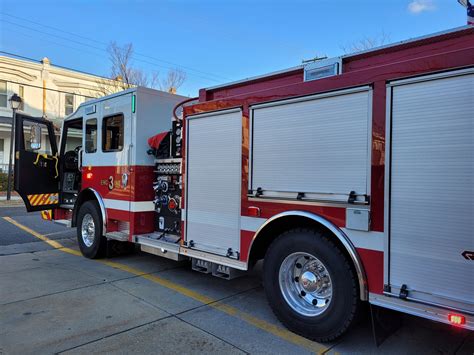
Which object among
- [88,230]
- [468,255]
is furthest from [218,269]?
[88,230]

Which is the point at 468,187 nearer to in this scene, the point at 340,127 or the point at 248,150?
the point at 340,127

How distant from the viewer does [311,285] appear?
365 centimetres

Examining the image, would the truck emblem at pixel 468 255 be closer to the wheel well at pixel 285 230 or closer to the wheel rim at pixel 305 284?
the wheel well at pixel 285 230

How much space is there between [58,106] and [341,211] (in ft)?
77.9

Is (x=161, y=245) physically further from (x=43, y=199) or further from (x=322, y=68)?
(x=43, y=199)

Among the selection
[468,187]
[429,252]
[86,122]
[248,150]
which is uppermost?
[86,122]

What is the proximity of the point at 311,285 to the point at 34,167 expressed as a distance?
605cm

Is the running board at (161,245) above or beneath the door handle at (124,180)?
beneath

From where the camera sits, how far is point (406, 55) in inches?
129

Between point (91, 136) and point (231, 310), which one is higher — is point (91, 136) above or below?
above

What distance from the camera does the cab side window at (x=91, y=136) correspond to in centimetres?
685

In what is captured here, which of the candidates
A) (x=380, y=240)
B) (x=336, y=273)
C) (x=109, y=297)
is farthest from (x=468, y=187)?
(x=109, y=297)

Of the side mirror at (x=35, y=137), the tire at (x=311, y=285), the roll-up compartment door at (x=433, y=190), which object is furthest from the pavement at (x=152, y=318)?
the side mirror at (x=35, y=137)

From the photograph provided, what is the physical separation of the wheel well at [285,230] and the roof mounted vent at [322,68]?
4.47 ft
